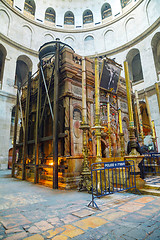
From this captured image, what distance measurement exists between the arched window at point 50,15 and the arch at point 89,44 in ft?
21.6

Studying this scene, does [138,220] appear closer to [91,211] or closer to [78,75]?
[91,211]

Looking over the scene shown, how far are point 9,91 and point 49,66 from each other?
36.1ft

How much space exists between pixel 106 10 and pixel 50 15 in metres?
9.53

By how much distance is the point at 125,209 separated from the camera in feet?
10.2

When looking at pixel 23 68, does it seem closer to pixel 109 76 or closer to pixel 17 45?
pixel 17 45

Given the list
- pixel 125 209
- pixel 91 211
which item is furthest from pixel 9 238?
pixel 125 209

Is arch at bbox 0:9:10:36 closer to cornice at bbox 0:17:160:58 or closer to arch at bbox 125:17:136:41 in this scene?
cornice at bbox 0:17:160:58

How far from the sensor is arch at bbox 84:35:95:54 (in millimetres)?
24969

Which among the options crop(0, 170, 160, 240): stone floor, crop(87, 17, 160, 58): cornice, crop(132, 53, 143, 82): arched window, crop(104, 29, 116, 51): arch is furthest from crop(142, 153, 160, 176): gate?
crop(104, 29, 116, 51): arch

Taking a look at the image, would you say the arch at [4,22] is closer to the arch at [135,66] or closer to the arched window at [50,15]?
the arched window at [50,15]

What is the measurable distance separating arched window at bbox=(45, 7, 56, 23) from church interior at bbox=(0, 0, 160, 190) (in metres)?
0.17

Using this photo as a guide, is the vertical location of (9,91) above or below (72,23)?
below

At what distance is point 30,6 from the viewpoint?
77.6 ft

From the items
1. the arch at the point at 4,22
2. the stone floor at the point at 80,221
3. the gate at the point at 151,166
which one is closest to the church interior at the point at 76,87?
the arch at the point at 4,22
